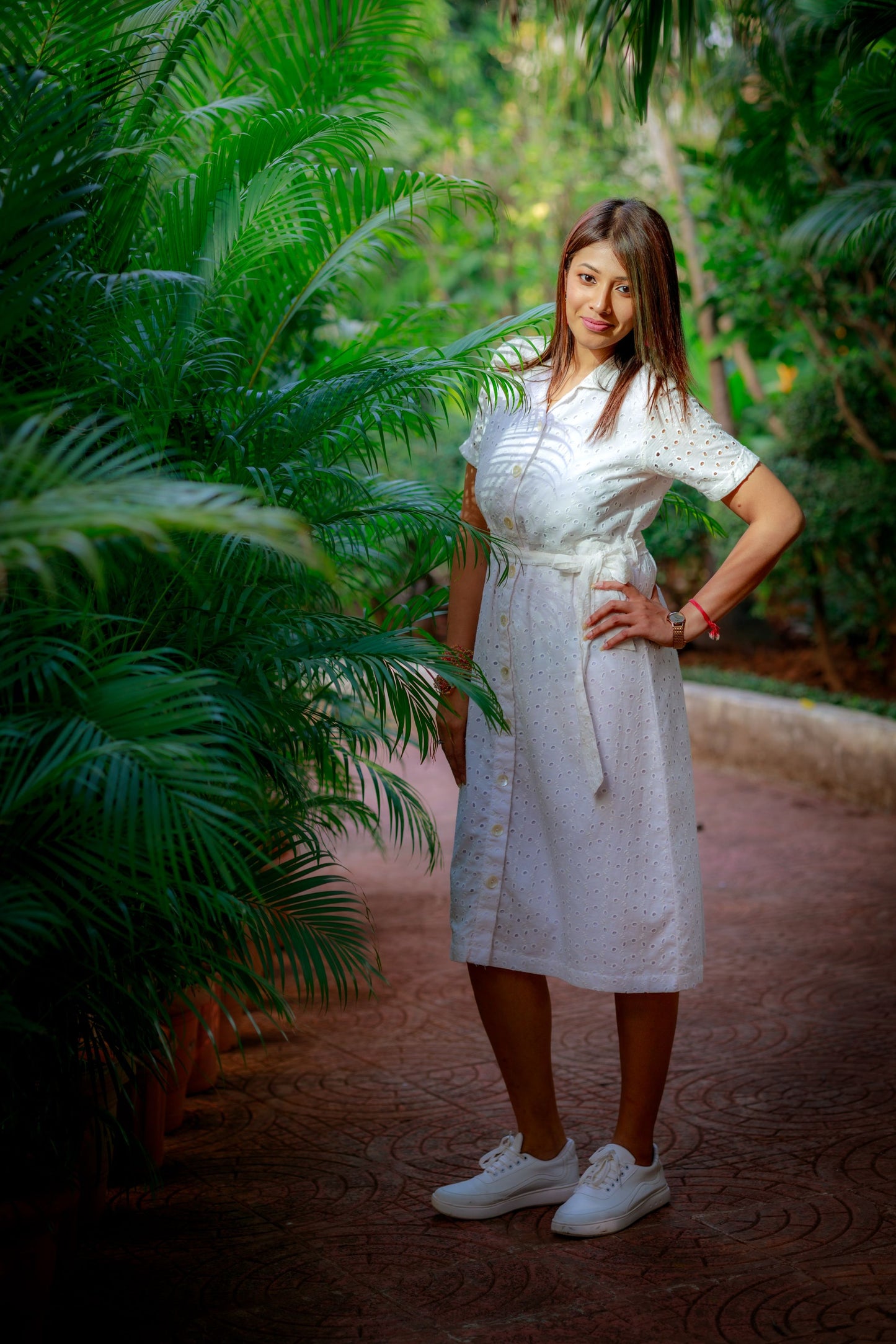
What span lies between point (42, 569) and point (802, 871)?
4.46 metres

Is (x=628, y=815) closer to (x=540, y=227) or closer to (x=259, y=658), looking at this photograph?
(x=259, y=658)

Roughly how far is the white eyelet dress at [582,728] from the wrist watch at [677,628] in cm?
5

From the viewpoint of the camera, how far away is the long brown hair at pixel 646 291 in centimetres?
243

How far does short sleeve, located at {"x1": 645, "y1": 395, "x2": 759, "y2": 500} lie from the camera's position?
2436 mm

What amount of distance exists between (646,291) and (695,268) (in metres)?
7.37

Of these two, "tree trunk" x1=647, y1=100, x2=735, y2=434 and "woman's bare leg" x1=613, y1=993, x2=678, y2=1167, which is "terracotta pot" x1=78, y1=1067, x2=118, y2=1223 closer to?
"woman's bare leg" x1=613, y1=993, x2=678, y2=1167

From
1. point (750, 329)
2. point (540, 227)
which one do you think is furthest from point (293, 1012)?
point (540, 227)

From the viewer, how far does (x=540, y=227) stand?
11.6 metres

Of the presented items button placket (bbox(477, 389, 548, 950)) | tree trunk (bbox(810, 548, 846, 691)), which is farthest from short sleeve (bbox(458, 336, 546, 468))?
tree trunk (bbox(810, 548, 846, 691))

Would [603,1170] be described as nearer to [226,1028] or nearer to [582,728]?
[582,728]

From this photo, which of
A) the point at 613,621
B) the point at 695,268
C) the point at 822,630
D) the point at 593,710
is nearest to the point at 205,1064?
the point at 593,710

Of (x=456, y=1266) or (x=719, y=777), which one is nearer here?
(x=456, y=1266)

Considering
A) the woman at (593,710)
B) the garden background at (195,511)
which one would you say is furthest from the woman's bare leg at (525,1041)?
the garden background at (195,511)

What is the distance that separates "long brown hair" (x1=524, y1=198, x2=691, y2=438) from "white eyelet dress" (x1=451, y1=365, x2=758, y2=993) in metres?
0.02
